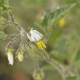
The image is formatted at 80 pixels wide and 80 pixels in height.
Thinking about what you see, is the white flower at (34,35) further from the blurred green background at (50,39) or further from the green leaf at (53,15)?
the blurred green background at (50,39)

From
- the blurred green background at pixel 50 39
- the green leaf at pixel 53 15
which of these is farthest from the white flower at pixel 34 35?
the blurred green background at pixel 50 39

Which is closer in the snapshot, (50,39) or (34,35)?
(34,35)

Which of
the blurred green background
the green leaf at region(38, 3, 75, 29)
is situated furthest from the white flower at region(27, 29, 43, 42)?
the blurred green background

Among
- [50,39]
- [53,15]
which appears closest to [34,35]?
[53,15]

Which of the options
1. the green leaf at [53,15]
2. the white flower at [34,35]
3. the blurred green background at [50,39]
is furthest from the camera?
the blurred green background at [50,39]

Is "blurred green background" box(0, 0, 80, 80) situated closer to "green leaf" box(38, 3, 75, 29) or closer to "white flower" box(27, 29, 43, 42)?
"green leaf" box(38, 3, 75, 29)

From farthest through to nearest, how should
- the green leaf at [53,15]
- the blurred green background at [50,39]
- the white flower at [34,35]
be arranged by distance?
the blurred green background at [50,39] → the green leaf at [53,15] → the white flower at [34,35]

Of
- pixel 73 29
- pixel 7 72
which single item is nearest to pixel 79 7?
pixel 73 29

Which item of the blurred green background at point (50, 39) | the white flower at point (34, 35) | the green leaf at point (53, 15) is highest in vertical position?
the blurred green background at point (50, 39)

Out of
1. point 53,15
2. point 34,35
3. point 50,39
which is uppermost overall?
point 50,39

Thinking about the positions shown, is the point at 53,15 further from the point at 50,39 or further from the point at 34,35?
the point at 50,39

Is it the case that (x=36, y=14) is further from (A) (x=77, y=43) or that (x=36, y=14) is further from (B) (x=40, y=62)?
(A) (x=77, y=43)
